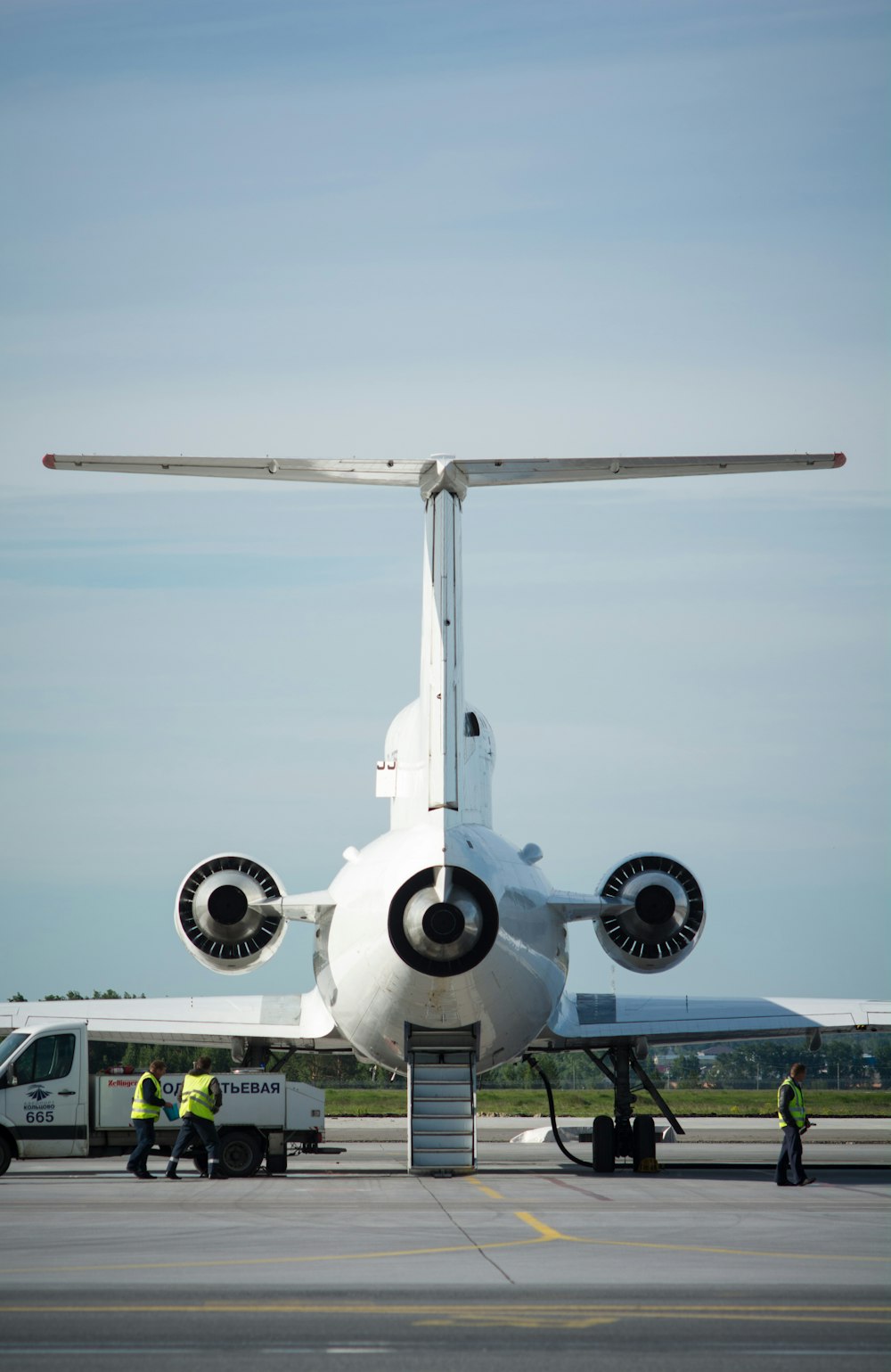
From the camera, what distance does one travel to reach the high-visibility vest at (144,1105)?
74.2 feet

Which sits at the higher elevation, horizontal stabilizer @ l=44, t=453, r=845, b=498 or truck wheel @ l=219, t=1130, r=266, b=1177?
horizontal stabilizer @ l=44, t=453, r=845, b=498

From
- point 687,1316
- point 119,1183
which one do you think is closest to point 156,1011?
point 119,1183

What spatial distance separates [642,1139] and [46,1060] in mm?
9323

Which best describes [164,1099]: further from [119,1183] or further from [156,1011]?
[156,1011]

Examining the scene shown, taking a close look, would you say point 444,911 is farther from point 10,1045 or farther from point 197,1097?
point 10,1045

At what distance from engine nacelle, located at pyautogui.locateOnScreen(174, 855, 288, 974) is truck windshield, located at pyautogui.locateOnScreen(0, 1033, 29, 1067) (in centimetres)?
382

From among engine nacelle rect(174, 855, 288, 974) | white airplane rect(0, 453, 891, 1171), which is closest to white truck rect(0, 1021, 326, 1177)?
white airplane rect(0, 453, 891, 1171)

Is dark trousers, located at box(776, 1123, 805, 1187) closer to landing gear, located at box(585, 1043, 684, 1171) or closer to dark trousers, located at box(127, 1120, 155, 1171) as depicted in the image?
landing gear, located at box(585, 1043, 684, 1171)

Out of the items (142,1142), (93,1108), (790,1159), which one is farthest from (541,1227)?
(93,1108)

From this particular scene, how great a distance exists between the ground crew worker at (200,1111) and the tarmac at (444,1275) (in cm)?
62

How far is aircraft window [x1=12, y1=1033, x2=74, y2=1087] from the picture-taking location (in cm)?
2328

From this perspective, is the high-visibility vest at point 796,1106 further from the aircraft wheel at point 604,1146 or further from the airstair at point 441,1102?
the aircraft wheel at point 604,1146

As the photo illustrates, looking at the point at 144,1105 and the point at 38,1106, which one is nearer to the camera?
the point at 144,1105

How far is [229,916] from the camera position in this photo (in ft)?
88.4
